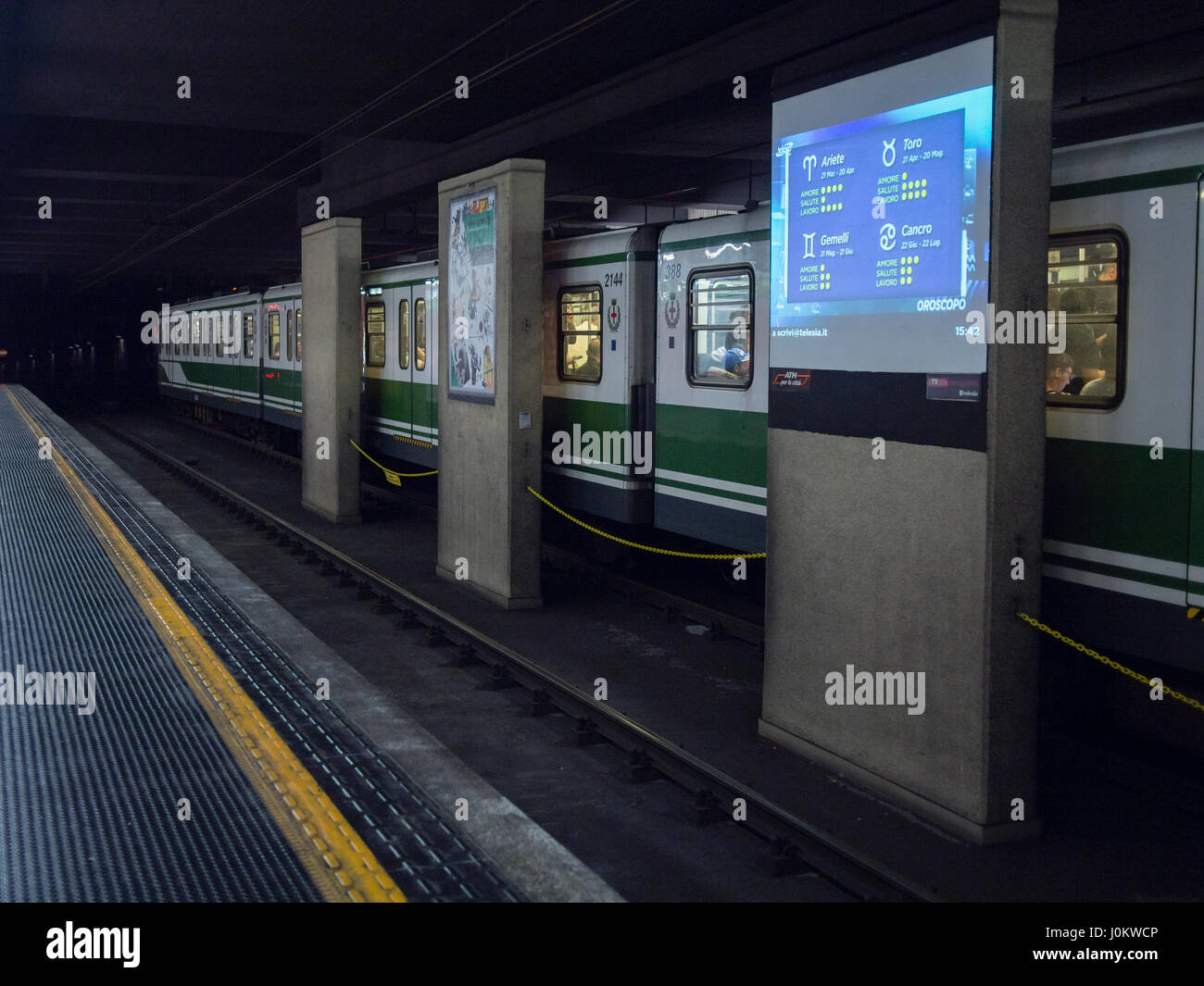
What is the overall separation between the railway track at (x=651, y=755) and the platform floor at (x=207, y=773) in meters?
1.07

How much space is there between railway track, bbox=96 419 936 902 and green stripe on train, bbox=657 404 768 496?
2186 millimetres

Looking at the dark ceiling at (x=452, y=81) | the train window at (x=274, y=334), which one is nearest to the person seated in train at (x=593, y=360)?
the dark ceiling at (x=452, y=81)

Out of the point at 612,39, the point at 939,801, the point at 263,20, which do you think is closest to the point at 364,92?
the point at 263,20

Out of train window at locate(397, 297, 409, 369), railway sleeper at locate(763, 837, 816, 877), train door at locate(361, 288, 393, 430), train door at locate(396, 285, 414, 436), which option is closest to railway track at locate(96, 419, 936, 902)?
railway sleeper at locate(763, 837, 816, 877)

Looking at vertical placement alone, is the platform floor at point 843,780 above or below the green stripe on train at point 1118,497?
below

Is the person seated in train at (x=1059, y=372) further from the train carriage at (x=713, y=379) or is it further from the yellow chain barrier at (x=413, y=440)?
the yellow chain barrier at (x=413, y=440)

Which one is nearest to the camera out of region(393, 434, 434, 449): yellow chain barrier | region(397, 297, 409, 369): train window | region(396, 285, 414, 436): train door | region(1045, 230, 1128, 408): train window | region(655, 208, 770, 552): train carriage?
region(1045, 230, 1128, 408): train window

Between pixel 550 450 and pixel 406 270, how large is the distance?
521 cm

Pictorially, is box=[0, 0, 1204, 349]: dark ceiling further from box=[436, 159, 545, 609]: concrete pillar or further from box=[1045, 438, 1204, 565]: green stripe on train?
box=[1045, 438, 1204, 565]: green stripe on train

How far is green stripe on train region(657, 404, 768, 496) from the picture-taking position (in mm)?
9623

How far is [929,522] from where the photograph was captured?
5988 mm

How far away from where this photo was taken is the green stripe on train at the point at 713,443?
9623 mm

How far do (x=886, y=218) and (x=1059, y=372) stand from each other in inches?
47.7
